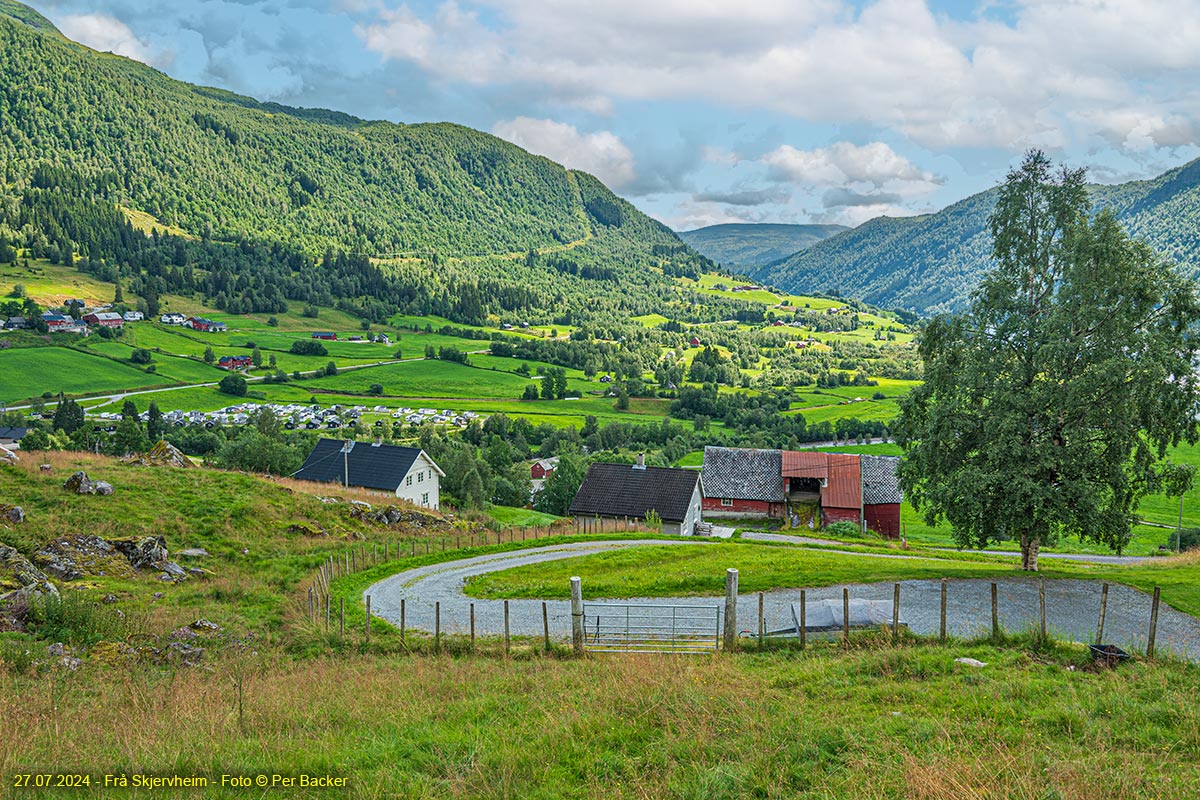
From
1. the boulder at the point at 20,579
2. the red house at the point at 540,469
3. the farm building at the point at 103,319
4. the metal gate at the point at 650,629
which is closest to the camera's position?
the metal gate at the point at 650,629

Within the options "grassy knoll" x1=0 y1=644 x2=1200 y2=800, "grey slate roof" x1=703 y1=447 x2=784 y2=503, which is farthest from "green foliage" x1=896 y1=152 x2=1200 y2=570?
"grey slate roof" x1=703 y1=447 x2=784 y2=503

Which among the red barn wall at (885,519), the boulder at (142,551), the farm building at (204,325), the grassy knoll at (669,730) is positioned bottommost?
the red barn wall at (885,519)

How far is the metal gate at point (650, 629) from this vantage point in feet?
53.5

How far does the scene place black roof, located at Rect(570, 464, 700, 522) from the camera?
194 feet

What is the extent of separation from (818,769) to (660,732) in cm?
204

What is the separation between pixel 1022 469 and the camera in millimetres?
22594

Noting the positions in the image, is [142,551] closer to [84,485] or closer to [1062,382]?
[84,485]

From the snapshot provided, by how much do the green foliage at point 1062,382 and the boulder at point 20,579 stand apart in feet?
83.6

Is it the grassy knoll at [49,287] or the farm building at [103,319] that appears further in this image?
the grassy knoll at [49,287]

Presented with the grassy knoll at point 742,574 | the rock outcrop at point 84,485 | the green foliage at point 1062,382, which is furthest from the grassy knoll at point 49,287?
the green foliage at point 1062,382

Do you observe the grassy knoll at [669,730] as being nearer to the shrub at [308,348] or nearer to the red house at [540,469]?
the red house at [540,469]

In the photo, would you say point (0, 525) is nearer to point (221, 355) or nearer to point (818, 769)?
point (818, 769)

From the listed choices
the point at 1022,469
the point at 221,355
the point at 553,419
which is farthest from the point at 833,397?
the point at 1022,469

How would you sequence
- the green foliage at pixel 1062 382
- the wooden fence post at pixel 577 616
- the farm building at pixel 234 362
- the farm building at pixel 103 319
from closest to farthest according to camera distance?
the wooden fence post at pixel 577 616
the green foliage at pixel 1062 382
the farm building at pixel 234 362
the farm building at pixel 103 319
